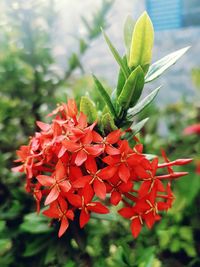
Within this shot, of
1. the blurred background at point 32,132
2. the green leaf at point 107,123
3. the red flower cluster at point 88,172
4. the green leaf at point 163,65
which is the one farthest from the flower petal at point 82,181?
the blurred background at point 32,132

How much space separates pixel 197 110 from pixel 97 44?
1036 mm

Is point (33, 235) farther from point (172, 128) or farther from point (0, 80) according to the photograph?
point (172, 128)

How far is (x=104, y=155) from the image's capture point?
32.0 inches

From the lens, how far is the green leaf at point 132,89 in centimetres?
77

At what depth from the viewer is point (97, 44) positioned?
295 centimetres

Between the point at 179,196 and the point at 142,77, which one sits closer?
the point at 142,77

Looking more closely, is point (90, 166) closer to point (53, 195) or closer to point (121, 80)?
point (53, 195)

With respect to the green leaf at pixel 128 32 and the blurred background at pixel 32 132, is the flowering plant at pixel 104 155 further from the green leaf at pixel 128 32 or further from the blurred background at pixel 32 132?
the blurred background at pixel 32 132

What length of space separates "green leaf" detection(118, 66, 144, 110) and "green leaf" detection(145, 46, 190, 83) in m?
0.05

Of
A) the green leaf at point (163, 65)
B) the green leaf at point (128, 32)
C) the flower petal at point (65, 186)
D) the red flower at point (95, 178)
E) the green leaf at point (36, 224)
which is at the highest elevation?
the green leaf at point (128, 32)

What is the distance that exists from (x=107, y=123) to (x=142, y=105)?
0.09 metres

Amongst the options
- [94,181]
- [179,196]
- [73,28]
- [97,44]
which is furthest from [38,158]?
[97,44]

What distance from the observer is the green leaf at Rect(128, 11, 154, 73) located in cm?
78

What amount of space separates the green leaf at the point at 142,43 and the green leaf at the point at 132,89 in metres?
0.05
